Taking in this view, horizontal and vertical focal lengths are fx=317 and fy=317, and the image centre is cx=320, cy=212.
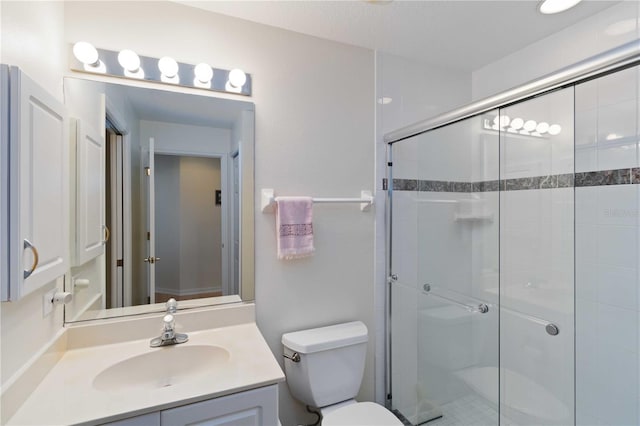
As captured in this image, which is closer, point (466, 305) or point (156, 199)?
point (156, 199)

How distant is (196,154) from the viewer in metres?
1.58

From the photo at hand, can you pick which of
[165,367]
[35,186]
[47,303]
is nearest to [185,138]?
[35,186]

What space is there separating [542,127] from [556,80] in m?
0.67

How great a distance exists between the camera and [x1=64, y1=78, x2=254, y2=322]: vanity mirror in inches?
53.5

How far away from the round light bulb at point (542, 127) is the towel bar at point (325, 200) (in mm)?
954

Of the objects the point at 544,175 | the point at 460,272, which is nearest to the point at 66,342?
the point at 460,272

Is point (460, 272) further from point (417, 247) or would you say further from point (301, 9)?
point (301, 9)

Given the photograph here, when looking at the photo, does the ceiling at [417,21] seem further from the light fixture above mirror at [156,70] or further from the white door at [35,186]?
the white door at [35,186]

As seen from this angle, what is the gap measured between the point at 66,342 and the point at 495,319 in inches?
78.4

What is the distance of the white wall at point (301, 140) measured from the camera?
153cm

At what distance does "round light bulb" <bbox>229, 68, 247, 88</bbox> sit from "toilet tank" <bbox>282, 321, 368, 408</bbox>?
131 cm

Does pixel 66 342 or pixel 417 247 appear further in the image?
pixel 417 247

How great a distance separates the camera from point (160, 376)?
1.31 m

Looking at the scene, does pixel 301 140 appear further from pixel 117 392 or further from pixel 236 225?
pixel 117 392
